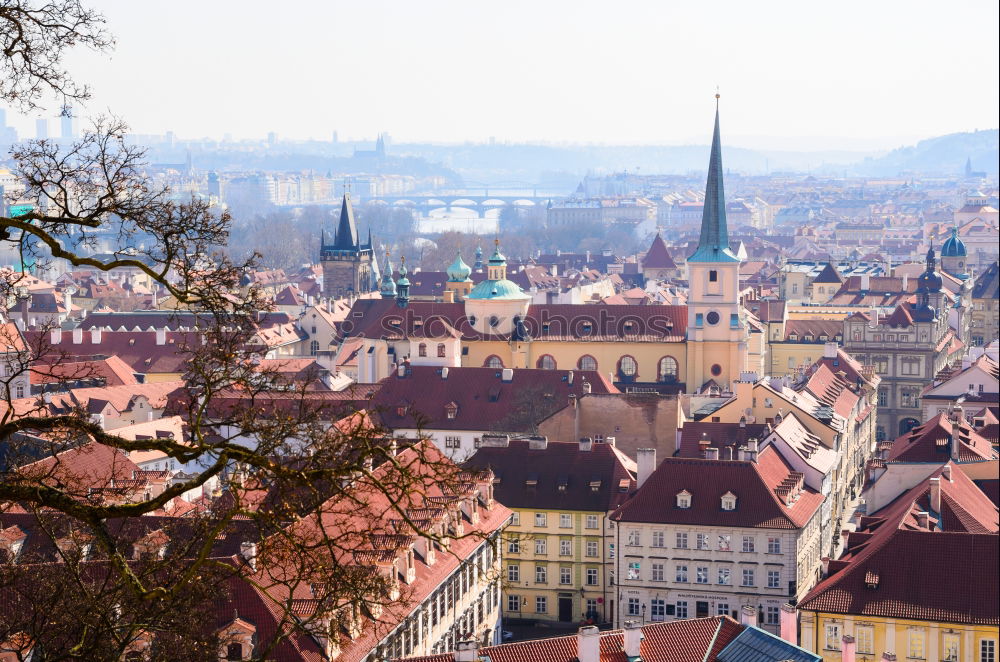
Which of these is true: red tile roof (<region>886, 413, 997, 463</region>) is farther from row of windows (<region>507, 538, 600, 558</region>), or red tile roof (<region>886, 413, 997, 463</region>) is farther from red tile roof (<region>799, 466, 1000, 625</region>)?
red tile roof (<region>799, 466, 1000, 625</region>)

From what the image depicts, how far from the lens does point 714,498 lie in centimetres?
4766

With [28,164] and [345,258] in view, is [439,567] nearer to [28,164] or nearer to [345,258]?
[28,164]

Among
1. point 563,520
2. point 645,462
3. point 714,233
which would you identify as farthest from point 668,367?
point 645,462

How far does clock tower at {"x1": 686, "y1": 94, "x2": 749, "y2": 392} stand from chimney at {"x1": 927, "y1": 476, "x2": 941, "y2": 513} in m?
37.8

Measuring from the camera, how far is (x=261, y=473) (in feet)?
41.3

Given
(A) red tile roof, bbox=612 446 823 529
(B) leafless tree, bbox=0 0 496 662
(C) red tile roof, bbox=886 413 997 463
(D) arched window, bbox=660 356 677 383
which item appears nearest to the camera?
(B) leafless tree, bbox=0 0 496 662

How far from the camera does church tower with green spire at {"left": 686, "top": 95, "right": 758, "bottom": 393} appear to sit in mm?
83938

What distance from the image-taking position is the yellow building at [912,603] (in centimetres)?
3709

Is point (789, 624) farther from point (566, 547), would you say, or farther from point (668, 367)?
point (668, 367)

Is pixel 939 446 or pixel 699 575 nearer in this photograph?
pixel 699 575

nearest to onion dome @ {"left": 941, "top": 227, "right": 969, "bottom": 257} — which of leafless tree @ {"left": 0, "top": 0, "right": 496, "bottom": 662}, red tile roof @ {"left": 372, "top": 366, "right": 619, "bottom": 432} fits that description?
Answer: red tile roof @ {"left": 372, "top": 366, "right": 619, "bottom": 432}

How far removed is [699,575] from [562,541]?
5547mm

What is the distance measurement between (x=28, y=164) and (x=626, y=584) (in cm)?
3633

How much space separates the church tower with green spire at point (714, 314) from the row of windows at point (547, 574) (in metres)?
32.1
